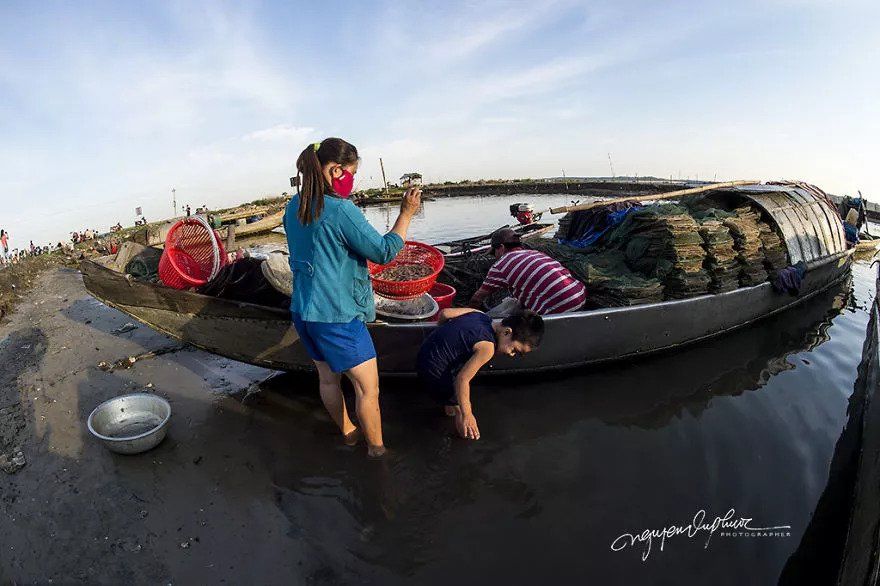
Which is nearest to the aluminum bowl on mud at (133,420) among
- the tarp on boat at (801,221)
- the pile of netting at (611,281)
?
the pile of netting at (611,281)

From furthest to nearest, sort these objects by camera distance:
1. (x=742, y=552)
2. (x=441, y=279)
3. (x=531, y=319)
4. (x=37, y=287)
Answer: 1. (x=37, y=287)
2. (x=441, y=279)
3. (x=531, y=319)
4. (x=742, y=552)

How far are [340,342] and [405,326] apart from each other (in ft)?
3.84

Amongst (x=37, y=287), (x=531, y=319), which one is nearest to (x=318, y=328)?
(x=531, y=319)

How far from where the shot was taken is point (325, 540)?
8.99 ft

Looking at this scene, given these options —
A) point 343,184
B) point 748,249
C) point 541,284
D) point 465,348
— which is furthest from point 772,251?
point 343,184

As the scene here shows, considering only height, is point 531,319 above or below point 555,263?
below

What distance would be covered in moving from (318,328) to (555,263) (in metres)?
2.74

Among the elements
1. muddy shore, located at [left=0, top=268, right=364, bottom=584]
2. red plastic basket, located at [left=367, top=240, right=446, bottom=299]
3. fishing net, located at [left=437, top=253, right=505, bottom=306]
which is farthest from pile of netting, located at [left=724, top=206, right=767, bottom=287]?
muddy shore, located at [left=0, top=268, right=364, bottom=584]

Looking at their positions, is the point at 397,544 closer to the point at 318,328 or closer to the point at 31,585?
the point at 318,328

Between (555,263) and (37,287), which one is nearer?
(555,263)

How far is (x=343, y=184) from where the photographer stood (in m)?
2.82

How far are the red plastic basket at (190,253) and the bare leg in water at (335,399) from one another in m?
1.77

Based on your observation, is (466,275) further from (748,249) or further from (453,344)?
(748,249)
